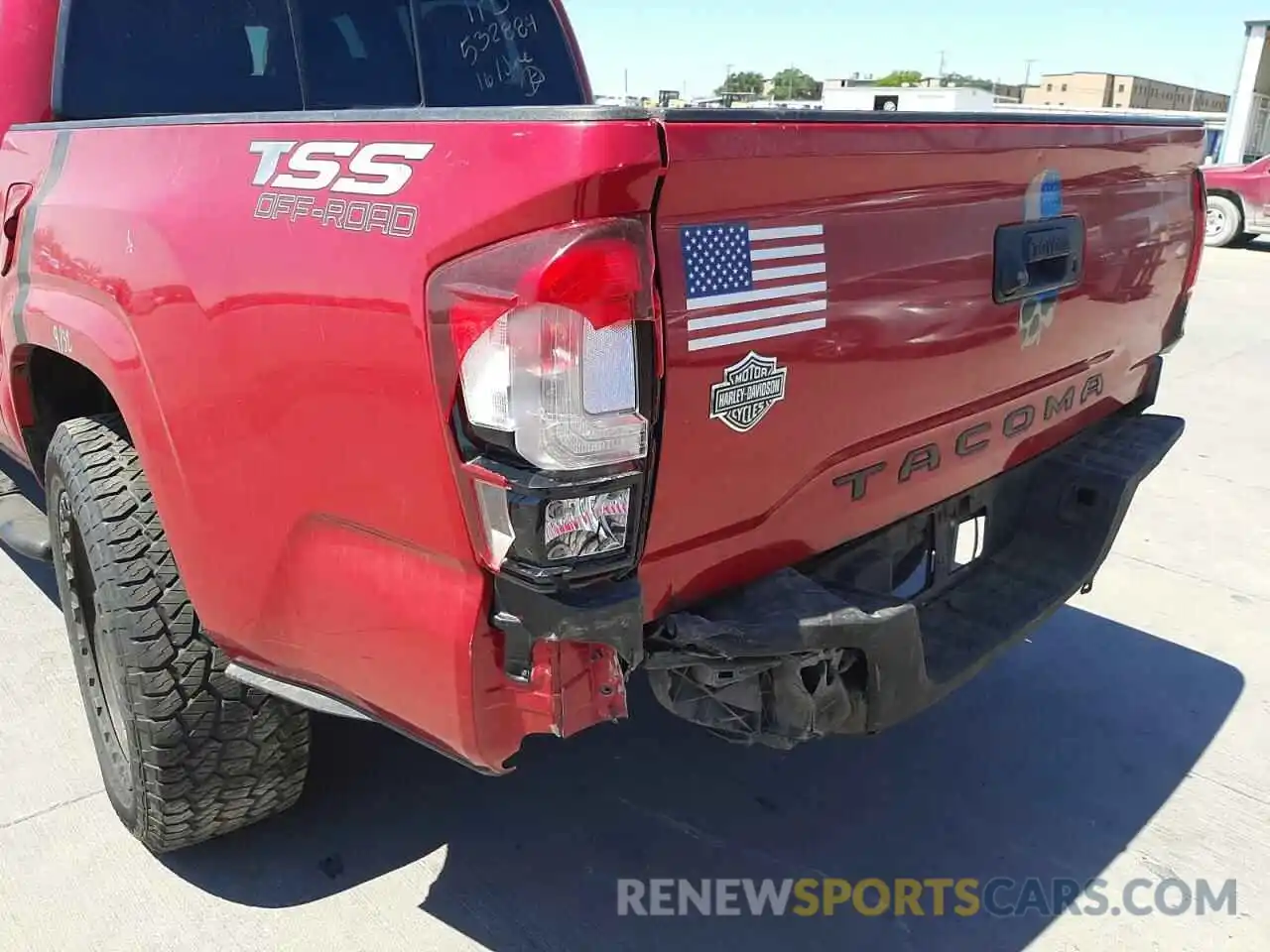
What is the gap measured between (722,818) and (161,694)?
1340mm

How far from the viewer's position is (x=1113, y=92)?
81.6 meters

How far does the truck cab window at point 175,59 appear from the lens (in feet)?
9.05

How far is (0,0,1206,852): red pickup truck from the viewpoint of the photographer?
5.09ft

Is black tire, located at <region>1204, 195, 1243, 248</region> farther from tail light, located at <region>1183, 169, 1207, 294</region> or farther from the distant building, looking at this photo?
the distant building

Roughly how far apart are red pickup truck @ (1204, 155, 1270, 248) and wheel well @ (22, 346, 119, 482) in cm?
1437

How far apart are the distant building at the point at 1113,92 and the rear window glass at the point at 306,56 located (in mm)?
82037

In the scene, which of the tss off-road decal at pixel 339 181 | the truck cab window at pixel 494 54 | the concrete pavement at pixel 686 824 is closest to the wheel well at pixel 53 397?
the concrete pavement at pixel 686 824

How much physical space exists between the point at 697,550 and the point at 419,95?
223 centimetres

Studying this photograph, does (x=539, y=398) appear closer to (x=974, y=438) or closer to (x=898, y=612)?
(x=898, y=612)

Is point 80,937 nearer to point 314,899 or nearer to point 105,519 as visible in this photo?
point 314,899

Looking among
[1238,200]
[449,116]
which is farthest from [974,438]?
[1238,200]

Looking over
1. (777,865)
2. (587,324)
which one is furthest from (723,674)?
(777,865)

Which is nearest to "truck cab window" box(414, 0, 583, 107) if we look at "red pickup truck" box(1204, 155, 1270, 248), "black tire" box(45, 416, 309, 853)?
"black tire" box(45, 416, 309, 853)

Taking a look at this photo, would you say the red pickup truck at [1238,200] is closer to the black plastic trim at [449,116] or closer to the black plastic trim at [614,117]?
the black plastic trim at [614,117]
